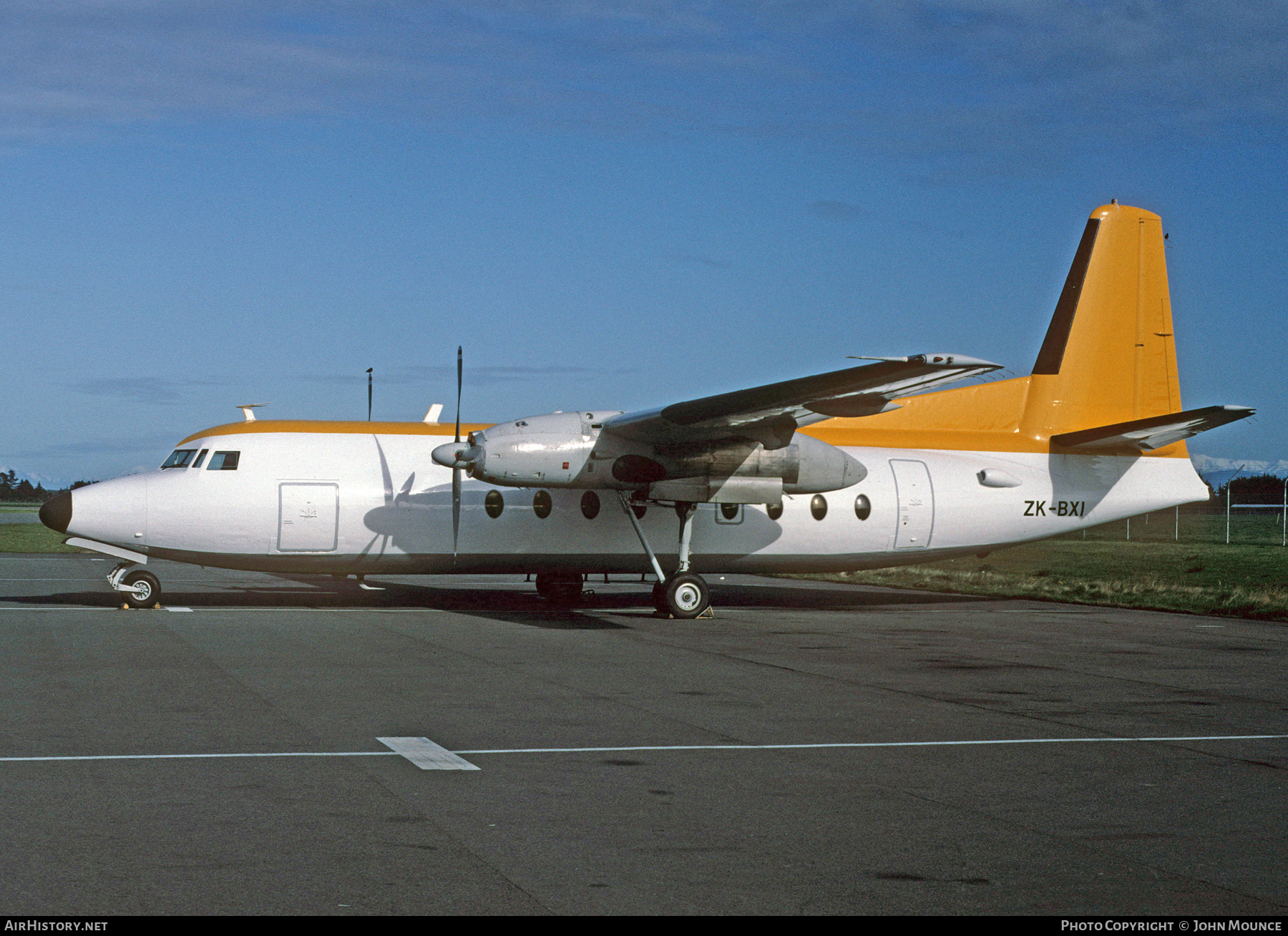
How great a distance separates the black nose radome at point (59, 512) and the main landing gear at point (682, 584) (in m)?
8.47

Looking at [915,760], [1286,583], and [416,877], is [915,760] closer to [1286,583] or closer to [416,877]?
[416,877]

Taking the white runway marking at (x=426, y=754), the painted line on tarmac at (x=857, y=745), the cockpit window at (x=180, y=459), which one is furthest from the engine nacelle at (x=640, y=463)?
the painted line on tarmac at (x=857, y=745)

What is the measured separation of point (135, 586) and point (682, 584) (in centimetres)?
859

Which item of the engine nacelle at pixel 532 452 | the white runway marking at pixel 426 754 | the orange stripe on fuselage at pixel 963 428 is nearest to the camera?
the white runway marking at pixel 426 754

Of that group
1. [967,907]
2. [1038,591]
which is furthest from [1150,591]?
[967,907]

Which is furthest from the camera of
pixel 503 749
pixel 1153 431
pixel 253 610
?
pixel 1153 431

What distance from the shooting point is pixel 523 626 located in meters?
17.2

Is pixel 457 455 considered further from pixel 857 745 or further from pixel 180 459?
pixel 857 745

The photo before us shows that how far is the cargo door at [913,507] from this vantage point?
21.6m

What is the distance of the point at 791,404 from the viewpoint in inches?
658

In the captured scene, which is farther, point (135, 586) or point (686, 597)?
point (686, 597)

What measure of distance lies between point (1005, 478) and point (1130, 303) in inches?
174

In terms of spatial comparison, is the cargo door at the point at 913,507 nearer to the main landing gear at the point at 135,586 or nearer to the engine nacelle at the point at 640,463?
the engine nacelle at the point at 640,463

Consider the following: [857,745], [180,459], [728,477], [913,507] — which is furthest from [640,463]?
[857,745]
